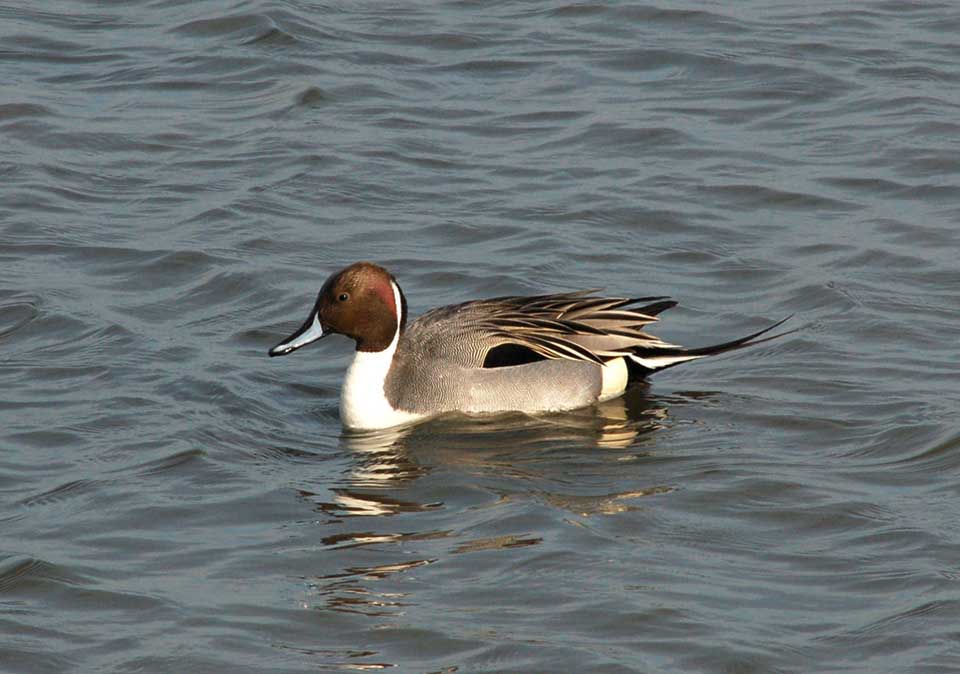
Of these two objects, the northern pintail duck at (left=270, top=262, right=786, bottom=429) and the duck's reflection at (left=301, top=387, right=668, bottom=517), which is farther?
the northern pintail duck at (left=270, top=262, right=786, bottom=429)

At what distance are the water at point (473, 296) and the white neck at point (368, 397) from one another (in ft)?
0.34

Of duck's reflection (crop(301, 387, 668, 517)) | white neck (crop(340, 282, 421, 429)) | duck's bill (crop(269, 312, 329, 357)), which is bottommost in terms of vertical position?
duck's reflection (crop(301, 387, 668, 517))

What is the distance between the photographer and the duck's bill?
8.20 metres

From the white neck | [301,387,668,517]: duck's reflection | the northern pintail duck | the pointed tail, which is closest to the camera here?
[301,387,668,517]: duck's reflection

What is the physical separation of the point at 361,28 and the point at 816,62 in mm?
3157

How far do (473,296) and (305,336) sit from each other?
58.3 inches

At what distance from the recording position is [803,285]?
9.39m

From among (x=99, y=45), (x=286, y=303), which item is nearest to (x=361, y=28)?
(x=99, y=45)

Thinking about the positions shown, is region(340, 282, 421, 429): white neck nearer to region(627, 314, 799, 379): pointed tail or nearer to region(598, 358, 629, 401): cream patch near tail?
region(598, 358, 629, 401): cream patch near tail

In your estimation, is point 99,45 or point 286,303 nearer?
point 286,303

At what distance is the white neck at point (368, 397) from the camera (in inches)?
319

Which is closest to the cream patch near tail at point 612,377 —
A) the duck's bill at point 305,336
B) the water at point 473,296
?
the water at point 473,296

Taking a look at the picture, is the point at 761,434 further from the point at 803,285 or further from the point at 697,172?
the point at 697,172

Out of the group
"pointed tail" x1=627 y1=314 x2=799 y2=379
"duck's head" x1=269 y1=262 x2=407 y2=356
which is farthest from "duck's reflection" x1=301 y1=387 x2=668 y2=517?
"duck's head" x1=269 y1=262 x2=407 y2=356
